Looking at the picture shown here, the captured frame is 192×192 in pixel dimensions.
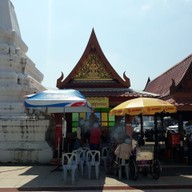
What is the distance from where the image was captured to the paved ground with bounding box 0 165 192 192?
767cm

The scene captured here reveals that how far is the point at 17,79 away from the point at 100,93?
128 inches

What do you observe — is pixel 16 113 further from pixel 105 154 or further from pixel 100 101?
pixel 105 154

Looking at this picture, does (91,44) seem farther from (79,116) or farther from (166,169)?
(166,169)

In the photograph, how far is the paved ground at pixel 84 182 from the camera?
7668mm

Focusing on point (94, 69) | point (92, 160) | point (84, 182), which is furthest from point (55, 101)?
point (94, 69)

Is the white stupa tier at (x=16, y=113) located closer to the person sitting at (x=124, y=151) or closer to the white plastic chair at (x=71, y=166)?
the white plastic chair at (x=71, y=166)

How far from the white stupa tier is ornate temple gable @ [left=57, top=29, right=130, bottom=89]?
5.61 ft

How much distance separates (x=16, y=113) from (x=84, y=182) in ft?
16.3

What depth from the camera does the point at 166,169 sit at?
417 inches

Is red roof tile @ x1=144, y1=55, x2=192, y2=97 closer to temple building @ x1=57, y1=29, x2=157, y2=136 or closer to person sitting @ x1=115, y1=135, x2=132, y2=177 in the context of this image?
temple building @ x1=57, y1=29, x2=157, y2=136

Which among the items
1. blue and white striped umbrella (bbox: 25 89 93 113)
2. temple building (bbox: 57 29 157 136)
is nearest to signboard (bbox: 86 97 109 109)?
temple building (bbox: 57 29 157 136)

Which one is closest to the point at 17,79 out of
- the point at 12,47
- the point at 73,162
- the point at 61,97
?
the point at 12,47

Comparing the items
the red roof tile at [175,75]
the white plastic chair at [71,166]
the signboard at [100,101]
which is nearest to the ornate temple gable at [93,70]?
the signboard at [100,101]

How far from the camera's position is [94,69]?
549 inches
